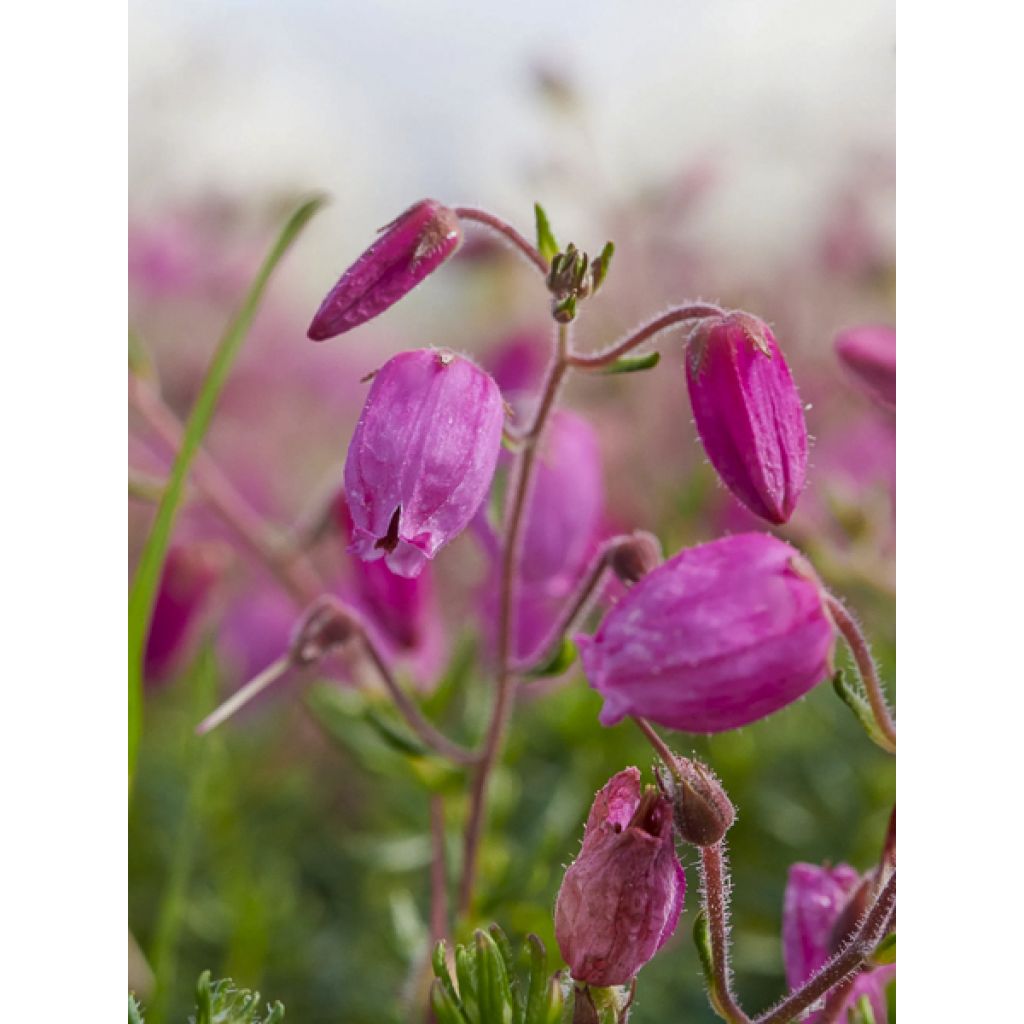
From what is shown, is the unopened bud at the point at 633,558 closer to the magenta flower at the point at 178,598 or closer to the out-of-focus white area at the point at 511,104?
the out-of-focus white area at the point at 511,104

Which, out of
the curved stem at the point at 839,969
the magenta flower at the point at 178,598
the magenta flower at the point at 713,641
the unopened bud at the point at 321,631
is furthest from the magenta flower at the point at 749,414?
the magenta flower at the point at 178,598

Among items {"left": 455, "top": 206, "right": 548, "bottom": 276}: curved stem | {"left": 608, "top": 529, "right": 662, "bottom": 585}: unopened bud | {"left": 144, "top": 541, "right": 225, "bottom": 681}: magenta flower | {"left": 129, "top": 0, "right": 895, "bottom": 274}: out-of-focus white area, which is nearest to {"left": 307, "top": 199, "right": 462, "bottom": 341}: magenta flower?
{"left": 455, "top": 206, "right": 548, "bottom": 276}: curved stem

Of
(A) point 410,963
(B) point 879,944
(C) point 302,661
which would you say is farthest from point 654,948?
(A) point 410,963

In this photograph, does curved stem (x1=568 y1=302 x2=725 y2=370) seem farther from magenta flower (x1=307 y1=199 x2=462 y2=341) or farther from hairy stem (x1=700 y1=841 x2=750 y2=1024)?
hairy stem (x1=700 y1=841 x2=750 y2=1024)

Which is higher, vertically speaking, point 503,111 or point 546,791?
point 503,111

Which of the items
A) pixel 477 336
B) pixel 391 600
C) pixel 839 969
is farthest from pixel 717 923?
pixel 477 336
